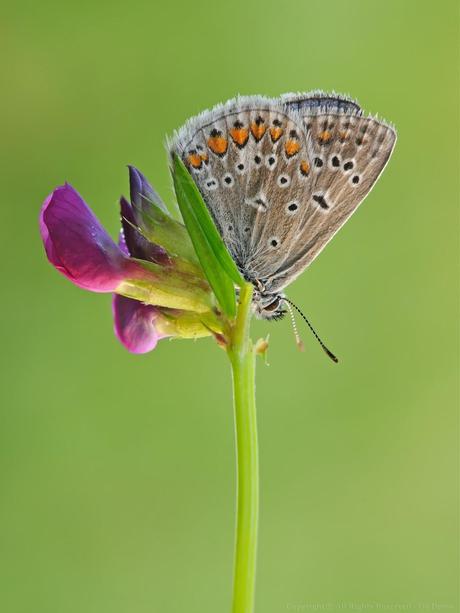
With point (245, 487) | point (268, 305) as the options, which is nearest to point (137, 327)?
point (268, 305)

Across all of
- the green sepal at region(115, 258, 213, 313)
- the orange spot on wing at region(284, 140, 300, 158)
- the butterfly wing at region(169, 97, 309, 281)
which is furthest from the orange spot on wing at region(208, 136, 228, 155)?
the green sepal at region(115, 258, 213, 313)

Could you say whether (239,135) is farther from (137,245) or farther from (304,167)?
(137,245)

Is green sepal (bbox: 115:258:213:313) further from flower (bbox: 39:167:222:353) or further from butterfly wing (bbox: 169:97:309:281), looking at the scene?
butterfly wing (bbox: 169:97:309:281)

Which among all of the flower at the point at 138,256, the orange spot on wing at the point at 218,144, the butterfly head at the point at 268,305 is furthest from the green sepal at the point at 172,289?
the orange spot on wing at the point at 218,144

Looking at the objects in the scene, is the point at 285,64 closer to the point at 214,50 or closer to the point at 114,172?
the point at 214,50

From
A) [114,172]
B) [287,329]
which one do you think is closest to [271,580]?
[287,329]
